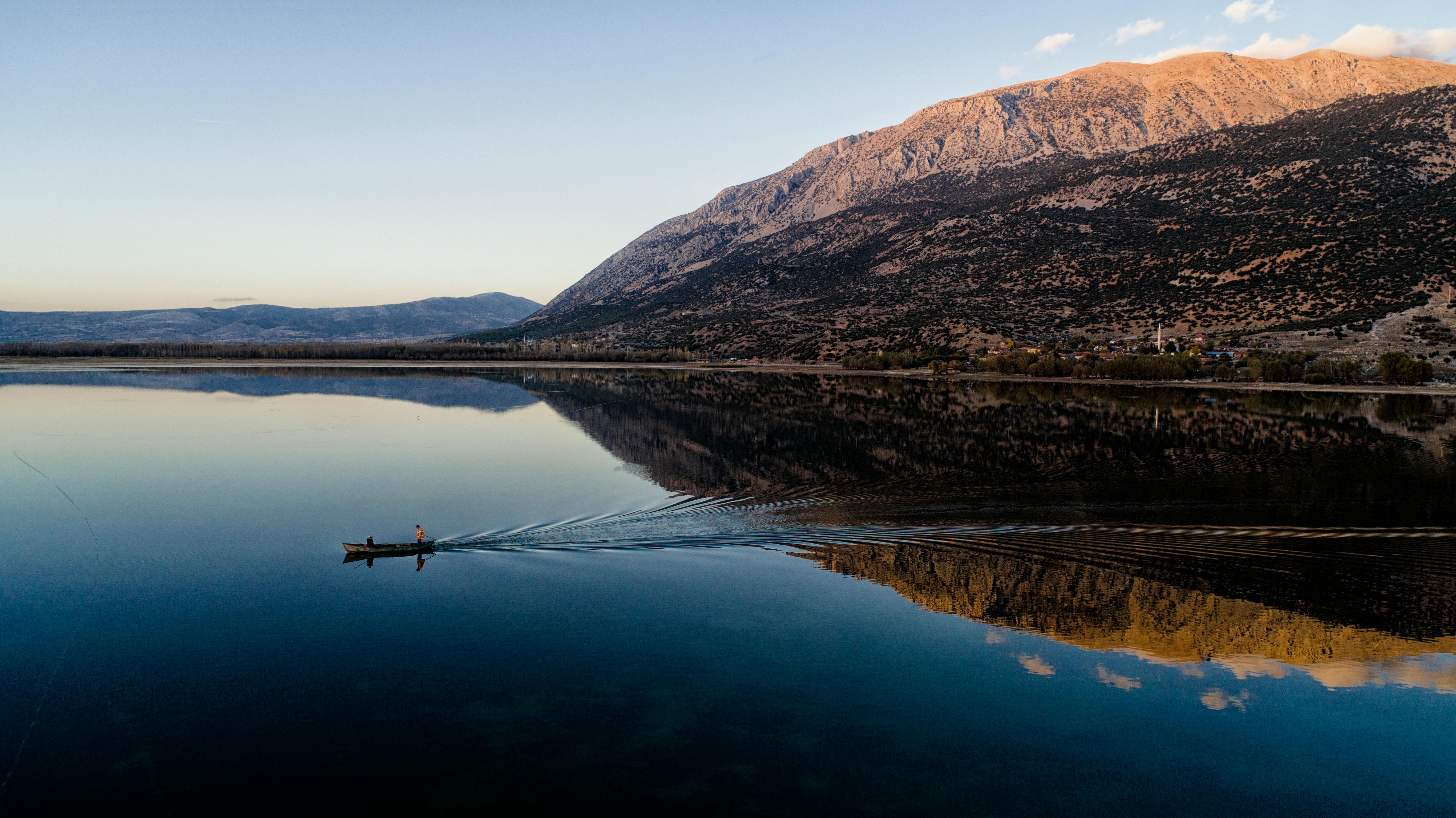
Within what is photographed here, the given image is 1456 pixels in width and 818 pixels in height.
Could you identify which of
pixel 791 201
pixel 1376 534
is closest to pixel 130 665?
pixel 1376 534

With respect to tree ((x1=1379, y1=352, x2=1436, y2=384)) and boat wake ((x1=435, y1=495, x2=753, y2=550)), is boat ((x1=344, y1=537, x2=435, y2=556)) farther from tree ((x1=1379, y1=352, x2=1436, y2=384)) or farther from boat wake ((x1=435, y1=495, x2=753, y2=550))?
tree ((x1=1379, y1=352, x2=1436, y2=384))

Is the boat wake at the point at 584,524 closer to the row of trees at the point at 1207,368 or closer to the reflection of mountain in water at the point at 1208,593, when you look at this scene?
the reflection of mountain in water at the point at 1208,593

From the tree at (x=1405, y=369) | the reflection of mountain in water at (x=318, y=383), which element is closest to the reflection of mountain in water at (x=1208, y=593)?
the reflection of mountain in water at (x=318, y=383)

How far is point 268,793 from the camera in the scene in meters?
7.21

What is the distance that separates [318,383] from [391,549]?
59.4 m

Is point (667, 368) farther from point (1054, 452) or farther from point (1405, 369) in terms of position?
point (1054, 452)

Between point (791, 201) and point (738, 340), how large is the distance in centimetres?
7639

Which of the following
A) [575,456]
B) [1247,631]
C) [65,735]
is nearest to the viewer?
[65,735]

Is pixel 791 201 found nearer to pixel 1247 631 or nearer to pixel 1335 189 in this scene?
pixel 1335 189

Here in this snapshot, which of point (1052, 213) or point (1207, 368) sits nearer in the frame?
point (1207, 368)

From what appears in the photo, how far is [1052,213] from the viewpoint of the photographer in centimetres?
9831

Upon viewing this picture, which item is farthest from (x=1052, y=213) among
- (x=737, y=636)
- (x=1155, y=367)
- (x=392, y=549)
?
(x=737, y=636)

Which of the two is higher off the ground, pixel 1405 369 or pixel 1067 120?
pixel 1067 120

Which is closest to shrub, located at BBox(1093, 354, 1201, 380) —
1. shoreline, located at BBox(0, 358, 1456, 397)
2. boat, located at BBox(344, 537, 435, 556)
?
shoreline, located at BBox(0, 358, 1456, 397)
